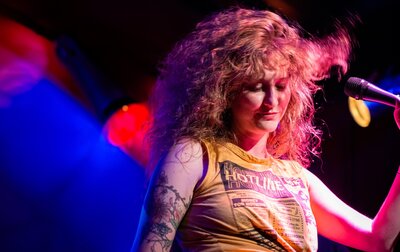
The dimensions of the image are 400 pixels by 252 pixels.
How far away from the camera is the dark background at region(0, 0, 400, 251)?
8.31 ft

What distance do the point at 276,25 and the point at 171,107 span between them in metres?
0.51

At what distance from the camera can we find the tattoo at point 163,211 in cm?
136

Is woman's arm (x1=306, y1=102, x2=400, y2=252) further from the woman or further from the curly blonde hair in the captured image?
the curly blonde hair

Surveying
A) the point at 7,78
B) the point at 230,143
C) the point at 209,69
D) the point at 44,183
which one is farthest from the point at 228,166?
the point at 7,78

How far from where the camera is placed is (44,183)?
7.31 ft

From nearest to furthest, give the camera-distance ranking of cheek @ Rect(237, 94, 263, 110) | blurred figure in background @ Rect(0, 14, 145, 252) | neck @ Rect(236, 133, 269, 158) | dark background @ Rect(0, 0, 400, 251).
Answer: cheek @ Rect(237, 94, 263, 110)
neck @ Rect(236, 133, 269, 158)
blurred figure in background @ Rect(0, 14, 145, 252)
dark background @ Rect(0, 0, 400, 251)

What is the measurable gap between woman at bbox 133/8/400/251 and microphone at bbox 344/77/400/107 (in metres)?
0.22

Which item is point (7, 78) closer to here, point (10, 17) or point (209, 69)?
point (10, 17)

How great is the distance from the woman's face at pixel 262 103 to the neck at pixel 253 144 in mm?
43

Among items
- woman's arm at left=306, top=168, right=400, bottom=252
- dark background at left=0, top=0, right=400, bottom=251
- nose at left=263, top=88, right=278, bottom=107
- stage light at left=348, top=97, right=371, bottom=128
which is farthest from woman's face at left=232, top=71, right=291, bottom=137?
stage light at left=348, top=97, right=371, bottom=128

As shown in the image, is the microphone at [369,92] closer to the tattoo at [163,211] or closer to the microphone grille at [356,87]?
the microphone grille at [356,87]

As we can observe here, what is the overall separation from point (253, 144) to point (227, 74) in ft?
0.91

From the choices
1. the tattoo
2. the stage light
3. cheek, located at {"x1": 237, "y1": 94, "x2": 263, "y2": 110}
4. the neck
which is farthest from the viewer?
the stage light

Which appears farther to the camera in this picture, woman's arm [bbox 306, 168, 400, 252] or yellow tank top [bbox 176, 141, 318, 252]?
woman's arm [bbox 306, 168, 400, 252]
